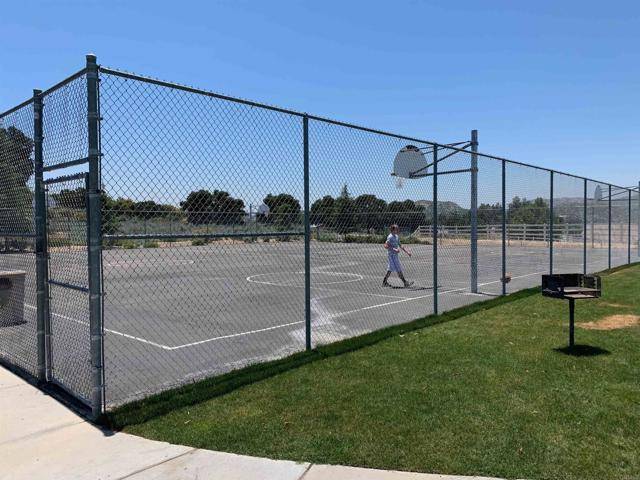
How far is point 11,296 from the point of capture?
8.23 m

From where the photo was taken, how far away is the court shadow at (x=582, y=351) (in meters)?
6.50

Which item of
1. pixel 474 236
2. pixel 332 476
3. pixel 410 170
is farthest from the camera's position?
pixel 474 236

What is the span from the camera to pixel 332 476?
3535mm

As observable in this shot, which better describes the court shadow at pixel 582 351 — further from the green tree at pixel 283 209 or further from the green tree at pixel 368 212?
the green tree at pixel 283 209

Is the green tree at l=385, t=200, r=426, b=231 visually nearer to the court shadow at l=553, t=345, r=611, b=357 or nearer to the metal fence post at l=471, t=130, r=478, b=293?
the metal fence post at l=471, t=130, r=478, b=293

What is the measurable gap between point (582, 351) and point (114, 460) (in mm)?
5601

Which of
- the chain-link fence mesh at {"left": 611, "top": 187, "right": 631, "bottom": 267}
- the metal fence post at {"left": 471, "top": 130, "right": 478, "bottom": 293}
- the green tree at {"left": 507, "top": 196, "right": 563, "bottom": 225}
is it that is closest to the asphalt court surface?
the metal fence post at {"left": 471, "top": 130, "right": 478, "bottom": 293}

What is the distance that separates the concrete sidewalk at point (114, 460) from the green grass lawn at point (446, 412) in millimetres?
140

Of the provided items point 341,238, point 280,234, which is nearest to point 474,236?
point 341,238

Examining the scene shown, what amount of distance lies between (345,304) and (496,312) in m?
3.02

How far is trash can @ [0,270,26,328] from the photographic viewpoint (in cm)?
808

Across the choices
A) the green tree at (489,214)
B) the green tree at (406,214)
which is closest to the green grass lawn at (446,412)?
the green tree at (406,214)

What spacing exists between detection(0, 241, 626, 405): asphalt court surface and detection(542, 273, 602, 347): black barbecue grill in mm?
2718

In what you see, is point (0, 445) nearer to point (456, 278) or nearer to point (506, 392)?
point (506, 392)
